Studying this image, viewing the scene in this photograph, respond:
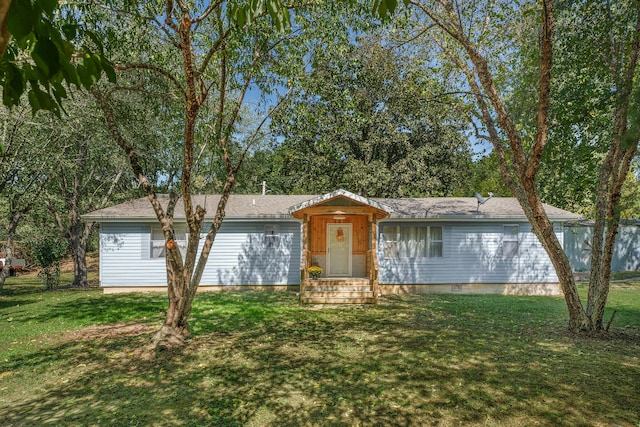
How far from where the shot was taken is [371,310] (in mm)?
9953

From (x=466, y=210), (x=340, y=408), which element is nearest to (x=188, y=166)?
(x=340, y=408)

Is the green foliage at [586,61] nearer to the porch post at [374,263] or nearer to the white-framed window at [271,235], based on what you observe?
the porch post at [374,263]

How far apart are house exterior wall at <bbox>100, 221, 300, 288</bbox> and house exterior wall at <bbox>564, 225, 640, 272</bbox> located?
1529cm

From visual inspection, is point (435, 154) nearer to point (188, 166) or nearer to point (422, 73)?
point (422, 73)

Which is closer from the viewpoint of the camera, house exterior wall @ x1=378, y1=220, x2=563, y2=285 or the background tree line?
the background tree line

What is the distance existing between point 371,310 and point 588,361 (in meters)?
5.09

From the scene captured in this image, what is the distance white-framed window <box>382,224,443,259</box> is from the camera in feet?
43.3

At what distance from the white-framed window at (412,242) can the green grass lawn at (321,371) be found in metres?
3.94

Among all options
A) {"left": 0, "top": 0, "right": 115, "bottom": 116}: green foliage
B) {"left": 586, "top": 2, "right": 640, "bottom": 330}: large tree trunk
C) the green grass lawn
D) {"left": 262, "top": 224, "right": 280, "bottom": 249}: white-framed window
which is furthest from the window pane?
{"left": 0, "top": 0, "right": 115, "bottom": 116}: green foliage

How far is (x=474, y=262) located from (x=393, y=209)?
3.96 m

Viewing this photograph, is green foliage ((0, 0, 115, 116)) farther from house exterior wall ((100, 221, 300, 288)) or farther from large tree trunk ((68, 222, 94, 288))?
large tree trunk ((68, 222, 94, 288))

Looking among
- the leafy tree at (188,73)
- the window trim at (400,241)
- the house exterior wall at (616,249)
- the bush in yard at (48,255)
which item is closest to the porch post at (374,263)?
the window trim at (400,241)

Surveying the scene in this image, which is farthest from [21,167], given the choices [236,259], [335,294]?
[335,294]

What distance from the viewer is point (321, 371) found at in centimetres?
Result: 529
